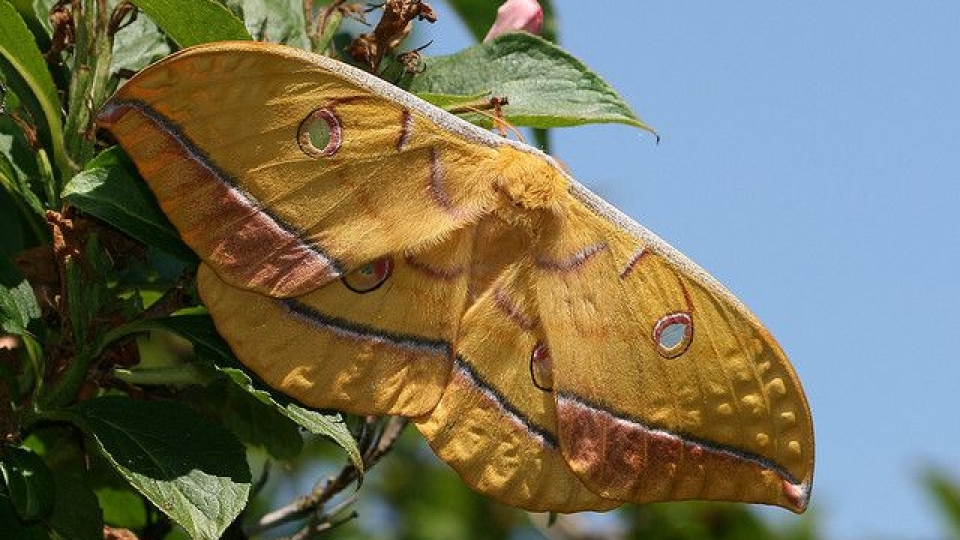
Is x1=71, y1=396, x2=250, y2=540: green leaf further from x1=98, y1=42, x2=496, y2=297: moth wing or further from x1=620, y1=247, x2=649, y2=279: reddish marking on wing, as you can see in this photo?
x1=620, y1=247, x2=649, y2=279: reddish marking on wing

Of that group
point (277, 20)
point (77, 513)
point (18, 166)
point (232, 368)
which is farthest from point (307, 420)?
point (277, 20)

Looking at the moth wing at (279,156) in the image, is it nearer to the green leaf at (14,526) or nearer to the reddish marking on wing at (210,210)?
the reddish marking on wing at (210,210)

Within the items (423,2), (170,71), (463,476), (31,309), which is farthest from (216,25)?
(463,476)

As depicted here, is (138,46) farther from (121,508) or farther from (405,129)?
(121,508)

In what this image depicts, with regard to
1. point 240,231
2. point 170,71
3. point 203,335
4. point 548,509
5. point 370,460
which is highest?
point 170,71

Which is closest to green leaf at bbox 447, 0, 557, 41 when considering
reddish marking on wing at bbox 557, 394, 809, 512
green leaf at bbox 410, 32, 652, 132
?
green leaf at bbox 410, 32, 652, 132

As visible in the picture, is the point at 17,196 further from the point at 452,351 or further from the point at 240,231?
the point at 452,351
